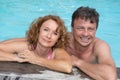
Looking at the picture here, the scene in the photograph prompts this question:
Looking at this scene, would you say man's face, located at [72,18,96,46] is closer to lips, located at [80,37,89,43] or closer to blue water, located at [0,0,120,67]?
lips, located at [80,37,89,43]

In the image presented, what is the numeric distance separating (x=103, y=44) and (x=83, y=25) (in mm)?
369

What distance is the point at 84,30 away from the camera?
338cm

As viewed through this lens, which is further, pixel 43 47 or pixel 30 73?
pixel 43 47

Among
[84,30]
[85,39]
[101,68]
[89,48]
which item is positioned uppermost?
[84,30]

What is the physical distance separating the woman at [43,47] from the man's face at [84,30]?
0.66 ft

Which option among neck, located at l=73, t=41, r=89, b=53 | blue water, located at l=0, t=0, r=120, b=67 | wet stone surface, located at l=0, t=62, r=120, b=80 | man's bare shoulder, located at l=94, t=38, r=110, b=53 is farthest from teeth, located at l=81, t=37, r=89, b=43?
blue water, located at l=0, t=0, r=120, b=67

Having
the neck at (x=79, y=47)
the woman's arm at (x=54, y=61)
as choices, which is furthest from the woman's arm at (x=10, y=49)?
the neck at (x=79, y=47)

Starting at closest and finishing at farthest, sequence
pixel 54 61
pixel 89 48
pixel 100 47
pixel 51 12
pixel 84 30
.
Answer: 1. pixel 54 61
2. pixel 84 30
3. pixel 100 47
4. pixel 89 48
5. pixel 51 12

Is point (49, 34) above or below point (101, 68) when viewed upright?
above

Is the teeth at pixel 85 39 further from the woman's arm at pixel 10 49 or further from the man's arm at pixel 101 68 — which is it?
the woman's arm at pixel 10 49

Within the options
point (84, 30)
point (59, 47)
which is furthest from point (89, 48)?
point (59, 47)

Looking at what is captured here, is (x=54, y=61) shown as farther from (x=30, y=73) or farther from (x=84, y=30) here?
(x=84, y=30)

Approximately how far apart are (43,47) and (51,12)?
5797mm

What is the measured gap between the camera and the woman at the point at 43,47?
2.97 metres
